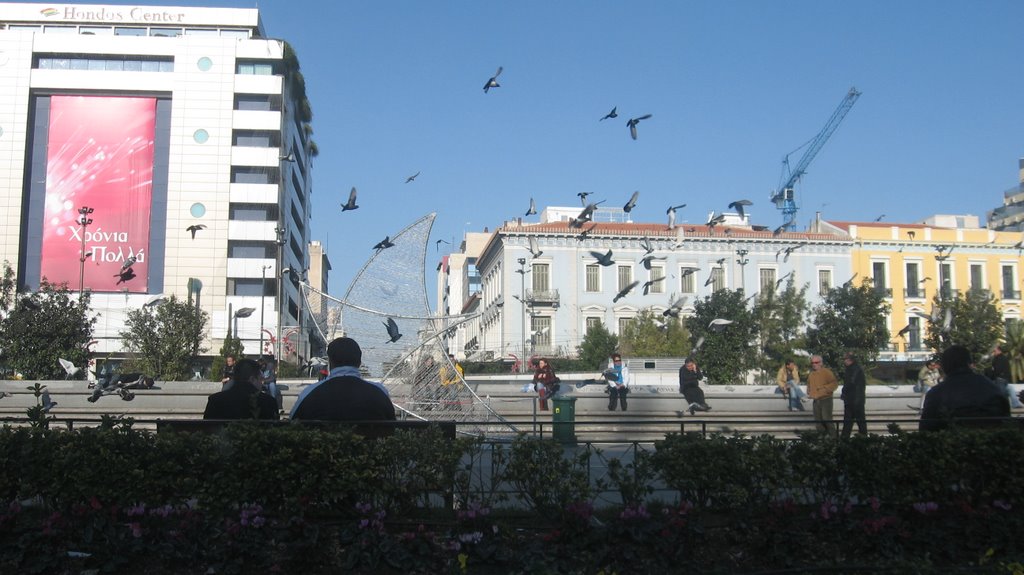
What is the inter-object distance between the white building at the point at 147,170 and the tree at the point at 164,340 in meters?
13.8

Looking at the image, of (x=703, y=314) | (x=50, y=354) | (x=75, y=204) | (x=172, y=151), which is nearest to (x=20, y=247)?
(x=75, y=204)

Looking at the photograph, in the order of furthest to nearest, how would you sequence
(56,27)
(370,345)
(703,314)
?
(56,27) → (703,314) → (370,345)

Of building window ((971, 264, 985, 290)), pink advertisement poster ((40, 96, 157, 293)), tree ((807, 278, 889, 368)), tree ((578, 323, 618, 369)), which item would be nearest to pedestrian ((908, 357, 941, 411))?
tree ((807, 278, 889, 368))

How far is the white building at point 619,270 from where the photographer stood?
198 feet

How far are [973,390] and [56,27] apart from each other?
65.4m

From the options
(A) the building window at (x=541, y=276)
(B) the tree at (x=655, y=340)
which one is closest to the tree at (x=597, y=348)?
(B) the tree at (x=655, y=340)

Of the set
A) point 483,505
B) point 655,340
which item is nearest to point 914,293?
point 655,340

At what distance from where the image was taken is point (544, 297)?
6003cm

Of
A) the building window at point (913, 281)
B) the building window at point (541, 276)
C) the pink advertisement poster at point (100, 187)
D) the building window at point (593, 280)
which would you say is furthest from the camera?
the building window at point (913, 281)

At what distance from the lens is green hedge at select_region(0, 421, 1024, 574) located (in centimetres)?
582

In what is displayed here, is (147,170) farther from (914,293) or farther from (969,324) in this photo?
(914,293)

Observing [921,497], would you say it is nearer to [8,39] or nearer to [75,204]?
[75,204]

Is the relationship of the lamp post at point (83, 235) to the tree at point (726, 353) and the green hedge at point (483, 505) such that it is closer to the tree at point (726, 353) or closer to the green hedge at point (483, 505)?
the tree at point (726, 353)

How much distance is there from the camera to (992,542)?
631 centimetres
